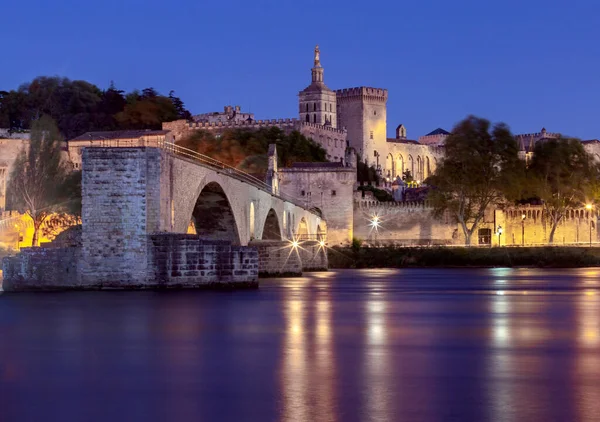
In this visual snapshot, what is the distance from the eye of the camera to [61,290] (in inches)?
1194

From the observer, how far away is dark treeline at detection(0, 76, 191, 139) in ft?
359

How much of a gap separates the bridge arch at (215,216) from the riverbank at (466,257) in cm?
2746

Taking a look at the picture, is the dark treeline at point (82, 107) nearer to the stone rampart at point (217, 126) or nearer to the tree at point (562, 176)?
the stone rampart at point (217, 126)

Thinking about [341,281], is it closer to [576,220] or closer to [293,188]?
[293,188]

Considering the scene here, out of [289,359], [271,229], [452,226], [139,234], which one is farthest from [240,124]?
[289,359]

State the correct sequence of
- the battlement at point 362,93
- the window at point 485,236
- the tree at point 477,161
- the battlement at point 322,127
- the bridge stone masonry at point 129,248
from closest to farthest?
the bridge stone masonry at point 129,248
the tree at point 477,161
the window at point 485,236
the battlement at point 322,127
the battlement at point 362,93

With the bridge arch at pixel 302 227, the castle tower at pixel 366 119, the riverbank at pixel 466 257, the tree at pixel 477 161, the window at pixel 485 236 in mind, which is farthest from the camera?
the castle tower at pixel 366 119

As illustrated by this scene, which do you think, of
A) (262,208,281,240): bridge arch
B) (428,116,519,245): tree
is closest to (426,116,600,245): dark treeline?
(428,116,519,245): tree

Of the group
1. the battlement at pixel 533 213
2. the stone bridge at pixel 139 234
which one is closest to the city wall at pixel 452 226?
the battlement at pixel 533 213

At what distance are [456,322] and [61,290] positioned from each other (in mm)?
11698

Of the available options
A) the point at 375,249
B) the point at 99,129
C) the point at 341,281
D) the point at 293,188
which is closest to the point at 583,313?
the point at 341,281

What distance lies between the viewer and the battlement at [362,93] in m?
130

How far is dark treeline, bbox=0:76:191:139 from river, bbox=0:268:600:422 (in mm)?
80544

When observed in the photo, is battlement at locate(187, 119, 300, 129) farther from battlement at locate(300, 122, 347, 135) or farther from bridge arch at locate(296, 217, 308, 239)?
bridge arch at locate(296, 217, 308, 239)
